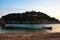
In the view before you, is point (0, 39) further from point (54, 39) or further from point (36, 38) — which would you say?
point (54, 39)

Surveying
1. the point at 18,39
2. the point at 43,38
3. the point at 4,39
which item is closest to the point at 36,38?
the point at 43,38

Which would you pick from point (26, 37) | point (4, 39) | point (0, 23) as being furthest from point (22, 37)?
point (0, 23)

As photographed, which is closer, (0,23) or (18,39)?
(18,39)

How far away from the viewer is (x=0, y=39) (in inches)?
336

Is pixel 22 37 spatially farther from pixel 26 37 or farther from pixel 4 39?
pixel 4 39

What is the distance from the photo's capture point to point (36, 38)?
889 centimetres

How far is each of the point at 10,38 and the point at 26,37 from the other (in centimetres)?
79

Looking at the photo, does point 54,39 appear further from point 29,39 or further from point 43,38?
point 29,39

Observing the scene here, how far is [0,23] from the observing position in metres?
67.6

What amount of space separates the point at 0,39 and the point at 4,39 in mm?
187

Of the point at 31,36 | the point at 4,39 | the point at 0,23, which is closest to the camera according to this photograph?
the point at 4,39

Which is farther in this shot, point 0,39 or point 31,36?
point 31,36

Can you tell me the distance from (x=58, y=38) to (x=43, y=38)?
28.6 inches

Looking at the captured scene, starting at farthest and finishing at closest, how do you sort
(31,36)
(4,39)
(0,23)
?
(0,23), (31,36), (4,39)
